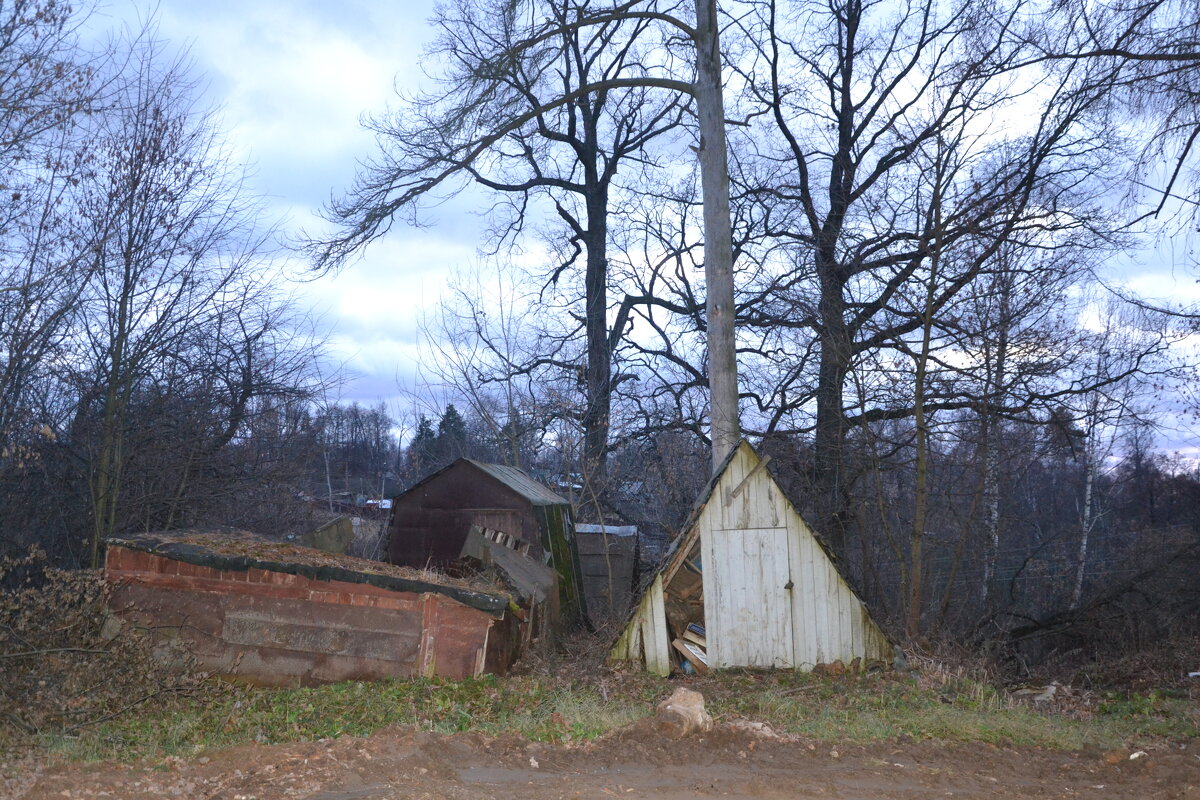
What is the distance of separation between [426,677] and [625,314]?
15.0 metres

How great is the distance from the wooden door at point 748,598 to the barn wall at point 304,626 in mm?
2592

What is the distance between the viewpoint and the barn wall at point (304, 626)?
948cm

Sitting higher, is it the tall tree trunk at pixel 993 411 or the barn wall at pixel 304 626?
the tall tree trunk at pixel 993 411

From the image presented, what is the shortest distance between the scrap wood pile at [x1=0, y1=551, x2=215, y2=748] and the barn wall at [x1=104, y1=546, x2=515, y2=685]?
412mm

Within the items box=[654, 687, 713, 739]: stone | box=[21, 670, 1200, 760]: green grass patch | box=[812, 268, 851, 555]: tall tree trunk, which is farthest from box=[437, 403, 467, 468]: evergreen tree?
box=[654, 687, 713, 739]: stone

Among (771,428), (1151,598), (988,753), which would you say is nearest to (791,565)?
(988,753)

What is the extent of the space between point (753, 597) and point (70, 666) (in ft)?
23.0

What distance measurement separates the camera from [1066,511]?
32781mm

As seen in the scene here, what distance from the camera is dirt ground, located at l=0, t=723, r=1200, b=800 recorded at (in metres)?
5.40

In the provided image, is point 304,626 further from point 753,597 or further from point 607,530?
point 607,530

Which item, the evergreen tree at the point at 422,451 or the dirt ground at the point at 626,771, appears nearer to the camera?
the dirt ground at the point at 626,771

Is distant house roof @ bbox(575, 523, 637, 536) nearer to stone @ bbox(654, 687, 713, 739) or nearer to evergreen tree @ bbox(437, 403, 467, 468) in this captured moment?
stone @ bbox(654, 687, 713, 739)

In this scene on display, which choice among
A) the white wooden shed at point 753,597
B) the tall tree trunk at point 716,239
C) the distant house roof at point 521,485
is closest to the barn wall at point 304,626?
the white wooden shed at point 753,597

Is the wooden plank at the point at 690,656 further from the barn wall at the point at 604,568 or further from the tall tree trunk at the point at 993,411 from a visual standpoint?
the barn wall at the point at 604,568
